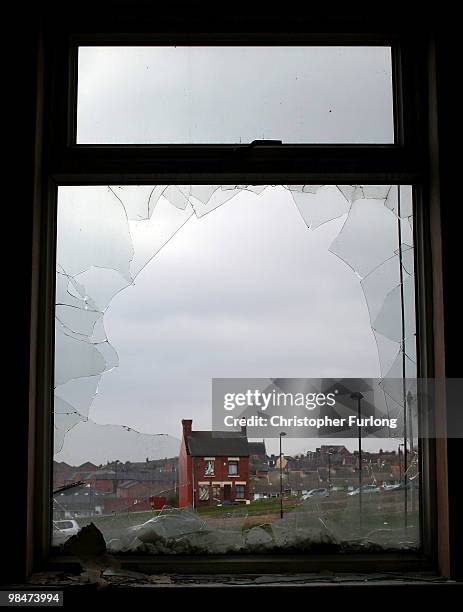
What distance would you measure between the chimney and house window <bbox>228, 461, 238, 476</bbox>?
6.1 inches

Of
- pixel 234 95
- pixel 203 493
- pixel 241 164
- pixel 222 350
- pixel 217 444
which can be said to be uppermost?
pixel 234 95

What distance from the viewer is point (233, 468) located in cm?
226

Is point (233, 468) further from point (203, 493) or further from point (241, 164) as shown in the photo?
point (241, 164)

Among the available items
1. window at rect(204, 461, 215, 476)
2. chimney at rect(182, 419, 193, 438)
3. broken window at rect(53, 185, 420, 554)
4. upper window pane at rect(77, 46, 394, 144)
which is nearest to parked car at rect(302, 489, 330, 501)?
broken window at rect(53, 185, 420, 554)

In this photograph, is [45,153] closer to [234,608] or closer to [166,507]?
[166,507]

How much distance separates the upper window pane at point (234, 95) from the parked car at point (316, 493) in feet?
3.36

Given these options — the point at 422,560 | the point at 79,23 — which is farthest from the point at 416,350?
the point at 79,23

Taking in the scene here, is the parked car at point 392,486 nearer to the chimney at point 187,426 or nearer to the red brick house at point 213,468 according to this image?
the red brick house at point 213,468

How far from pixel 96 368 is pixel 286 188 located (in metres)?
0.77

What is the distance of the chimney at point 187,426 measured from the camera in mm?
2217

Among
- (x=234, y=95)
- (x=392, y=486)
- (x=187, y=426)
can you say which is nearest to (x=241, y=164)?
(x=234, y=95)

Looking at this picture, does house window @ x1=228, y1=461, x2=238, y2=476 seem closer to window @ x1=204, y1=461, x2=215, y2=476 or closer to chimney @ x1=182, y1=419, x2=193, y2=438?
window @ x1=204, y1=461, x2=215, y2=476

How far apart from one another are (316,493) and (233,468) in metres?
0.25

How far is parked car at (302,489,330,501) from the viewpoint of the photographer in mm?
2205
